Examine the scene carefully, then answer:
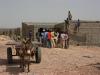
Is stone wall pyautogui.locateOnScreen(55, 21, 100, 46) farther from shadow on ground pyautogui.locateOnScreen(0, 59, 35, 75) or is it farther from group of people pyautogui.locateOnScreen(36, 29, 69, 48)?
shadow on ground pyautogui.locateOnScreen(0, 59, 35, 75)

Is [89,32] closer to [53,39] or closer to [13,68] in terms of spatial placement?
[53,39]

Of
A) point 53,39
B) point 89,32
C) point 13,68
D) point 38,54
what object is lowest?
point 13,68

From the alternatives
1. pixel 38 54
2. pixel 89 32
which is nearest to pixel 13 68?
pixel 38 54

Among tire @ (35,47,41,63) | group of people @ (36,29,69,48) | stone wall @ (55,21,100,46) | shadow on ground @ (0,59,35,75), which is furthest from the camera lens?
stone wall @ (55,21,100,46)

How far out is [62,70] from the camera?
13.7m

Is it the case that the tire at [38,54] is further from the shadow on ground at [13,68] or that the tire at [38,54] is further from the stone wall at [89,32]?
the stone wall at [89,32]

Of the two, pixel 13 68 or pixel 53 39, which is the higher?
pixel 53 39

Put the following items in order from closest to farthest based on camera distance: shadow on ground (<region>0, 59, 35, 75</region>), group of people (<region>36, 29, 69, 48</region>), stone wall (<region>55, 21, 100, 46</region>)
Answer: shadow on ground (<region>0, 59, 35, 75</region>)
group of people (<region>36, 29, 69, 48</region>)
stone wall (<region>55, 21, 100, 46</region>)

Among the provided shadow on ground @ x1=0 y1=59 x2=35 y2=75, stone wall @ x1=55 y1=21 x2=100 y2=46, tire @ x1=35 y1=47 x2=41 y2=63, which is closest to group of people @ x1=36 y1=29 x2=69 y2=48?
stone wall @ x1=55 y1=21 x2=100 y2=46

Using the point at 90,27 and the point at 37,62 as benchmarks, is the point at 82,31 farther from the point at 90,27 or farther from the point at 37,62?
the point at 37,62

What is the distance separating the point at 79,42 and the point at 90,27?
2.99m

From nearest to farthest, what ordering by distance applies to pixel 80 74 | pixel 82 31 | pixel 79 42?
pixel 80 74 < pixel 79 42 < pixel 82 31

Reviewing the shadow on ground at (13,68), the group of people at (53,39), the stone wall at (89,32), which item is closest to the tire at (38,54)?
the shadow on ground at (13,68)

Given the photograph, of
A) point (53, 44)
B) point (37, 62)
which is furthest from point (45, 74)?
point (53, 44)
